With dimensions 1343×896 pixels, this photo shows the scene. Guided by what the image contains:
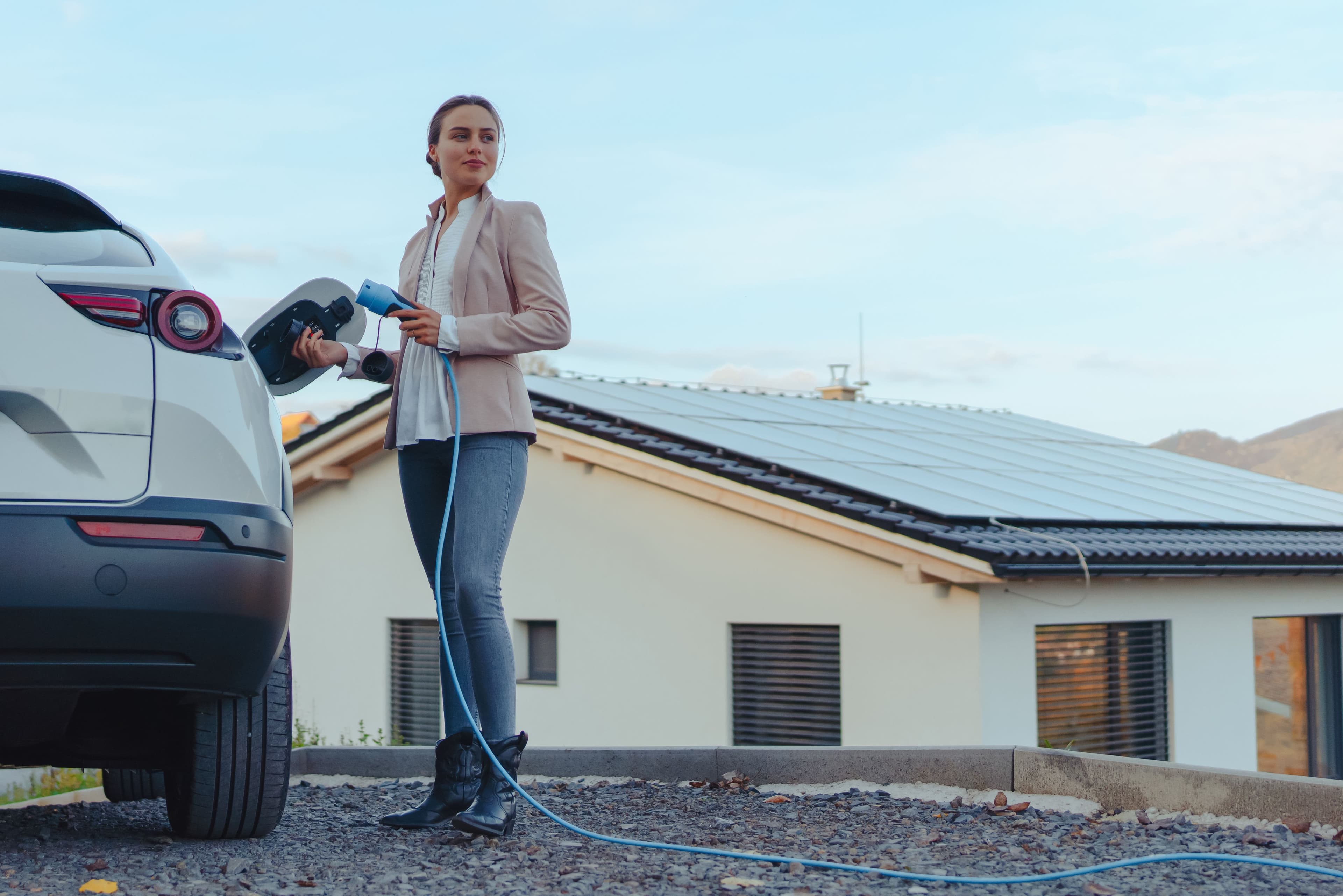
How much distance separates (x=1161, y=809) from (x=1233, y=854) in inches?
28.4

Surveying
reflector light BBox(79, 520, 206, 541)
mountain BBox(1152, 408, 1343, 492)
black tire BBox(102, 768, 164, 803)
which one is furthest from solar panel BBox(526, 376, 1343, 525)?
mountain BBox(1152, 408, 1343, 492)

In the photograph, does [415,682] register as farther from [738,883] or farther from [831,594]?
[738,883]

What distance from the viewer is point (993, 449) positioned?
16.5 m

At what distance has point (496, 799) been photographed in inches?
145

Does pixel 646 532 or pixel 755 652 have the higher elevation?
pixel 646 532

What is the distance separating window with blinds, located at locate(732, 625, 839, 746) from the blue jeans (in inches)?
334

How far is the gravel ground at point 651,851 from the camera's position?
317 centimetres

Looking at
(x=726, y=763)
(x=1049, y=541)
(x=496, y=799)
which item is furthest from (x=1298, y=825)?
(x=1049, y=541)

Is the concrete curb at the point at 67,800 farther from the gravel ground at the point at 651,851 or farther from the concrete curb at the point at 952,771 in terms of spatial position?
the concrete curb at the point at 952,771

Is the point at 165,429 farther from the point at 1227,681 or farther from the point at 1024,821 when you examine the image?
the point at 1227,681

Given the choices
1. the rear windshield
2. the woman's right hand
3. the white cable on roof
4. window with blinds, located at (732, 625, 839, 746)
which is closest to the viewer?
the rear windshield

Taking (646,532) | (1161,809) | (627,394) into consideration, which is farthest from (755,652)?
(1161,809)

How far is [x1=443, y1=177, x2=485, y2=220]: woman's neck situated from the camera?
4.04m

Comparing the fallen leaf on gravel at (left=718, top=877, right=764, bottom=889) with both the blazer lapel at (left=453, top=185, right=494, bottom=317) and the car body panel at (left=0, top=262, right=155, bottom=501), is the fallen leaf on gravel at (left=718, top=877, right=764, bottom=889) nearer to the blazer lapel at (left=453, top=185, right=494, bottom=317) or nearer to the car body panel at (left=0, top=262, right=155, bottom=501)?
the car body panel at (left=0, top=262, right=155, bottom=501)
